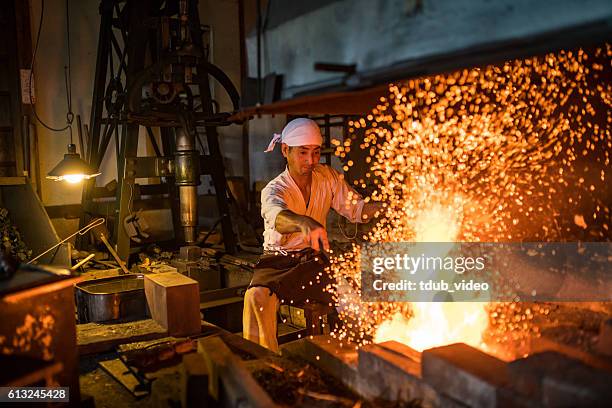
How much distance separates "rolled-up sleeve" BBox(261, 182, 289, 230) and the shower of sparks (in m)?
0.83

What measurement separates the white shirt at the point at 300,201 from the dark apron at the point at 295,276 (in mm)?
130

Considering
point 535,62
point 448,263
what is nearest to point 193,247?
point 448,263

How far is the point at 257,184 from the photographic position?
1023cm

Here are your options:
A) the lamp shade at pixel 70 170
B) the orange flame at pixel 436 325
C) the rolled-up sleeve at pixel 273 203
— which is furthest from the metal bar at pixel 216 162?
the orange flame at pixel 436 325

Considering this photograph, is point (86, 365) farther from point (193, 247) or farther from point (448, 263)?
point (448, 263)

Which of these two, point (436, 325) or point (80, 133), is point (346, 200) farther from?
point (80, 133)

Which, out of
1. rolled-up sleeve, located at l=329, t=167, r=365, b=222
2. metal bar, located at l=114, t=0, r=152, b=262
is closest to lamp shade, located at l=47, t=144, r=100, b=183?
metal bar, located at l=114, t=0, r=152, b=262

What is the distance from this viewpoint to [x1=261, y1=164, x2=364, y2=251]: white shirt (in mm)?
4684

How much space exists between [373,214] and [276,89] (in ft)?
7.99

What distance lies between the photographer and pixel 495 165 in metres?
4.65

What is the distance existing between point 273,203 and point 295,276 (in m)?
0.70

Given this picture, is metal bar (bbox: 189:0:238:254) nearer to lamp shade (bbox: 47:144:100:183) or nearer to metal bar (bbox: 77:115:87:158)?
lamp shade (bbox: 47:144:100:183)

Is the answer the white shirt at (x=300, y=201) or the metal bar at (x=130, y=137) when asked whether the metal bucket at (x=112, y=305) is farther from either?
the metal bar at (x=130, y=137)

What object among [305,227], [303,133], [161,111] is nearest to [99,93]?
[161,111]
